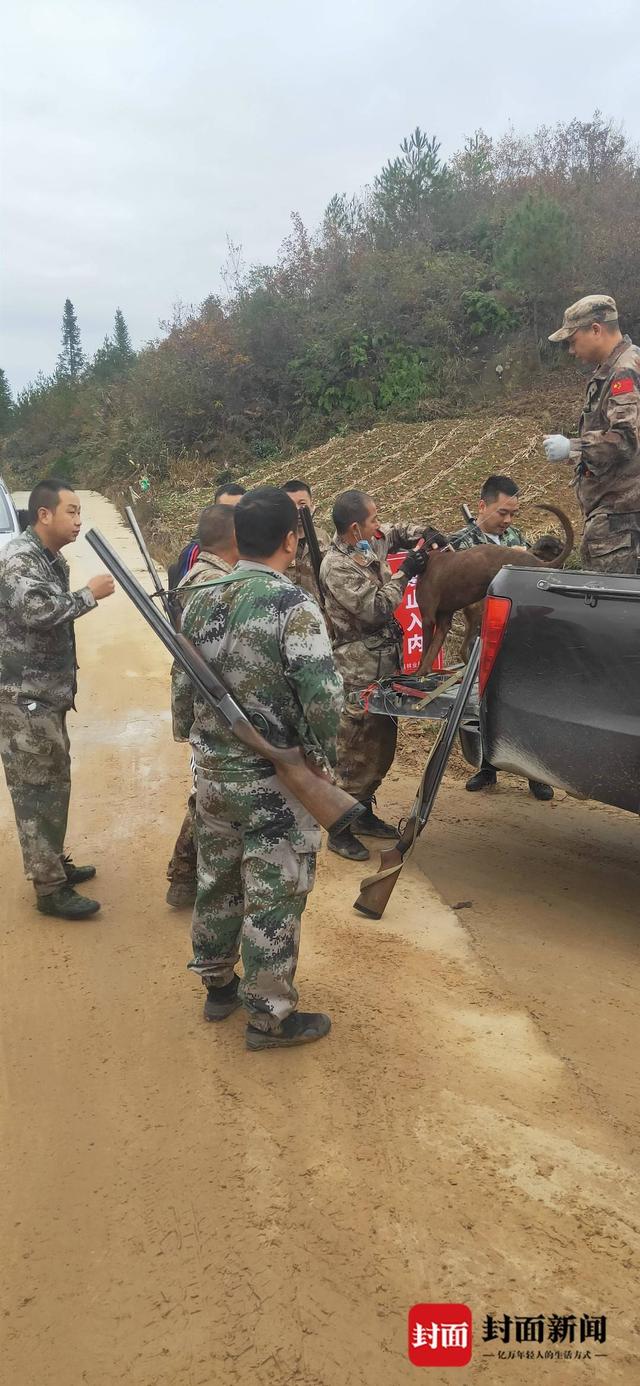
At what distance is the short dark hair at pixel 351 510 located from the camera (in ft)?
15.8

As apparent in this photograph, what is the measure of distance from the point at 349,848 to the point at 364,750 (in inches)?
20.6

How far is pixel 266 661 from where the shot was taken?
9.67ft

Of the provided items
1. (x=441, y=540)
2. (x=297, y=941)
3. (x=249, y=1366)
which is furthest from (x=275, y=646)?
(x=441, y=540)

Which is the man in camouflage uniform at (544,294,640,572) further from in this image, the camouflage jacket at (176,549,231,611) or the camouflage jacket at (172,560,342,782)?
the camouflage jacket at (172,560,342,782)

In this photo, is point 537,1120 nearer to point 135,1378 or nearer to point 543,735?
point 135,1378

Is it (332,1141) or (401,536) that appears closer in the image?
(332,1141)

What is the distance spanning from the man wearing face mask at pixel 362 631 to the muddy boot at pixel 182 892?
93 centimetres

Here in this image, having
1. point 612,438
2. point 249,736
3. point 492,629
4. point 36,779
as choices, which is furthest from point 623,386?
point 36,779

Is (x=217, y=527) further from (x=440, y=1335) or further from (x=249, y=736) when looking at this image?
(x=440, y=1335)

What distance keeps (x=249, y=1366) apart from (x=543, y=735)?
246cm

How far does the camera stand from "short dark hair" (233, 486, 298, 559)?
300 cm

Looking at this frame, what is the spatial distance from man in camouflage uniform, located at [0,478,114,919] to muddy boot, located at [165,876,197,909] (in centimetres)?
35

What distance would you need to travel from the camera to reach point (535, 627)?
384 centimetres

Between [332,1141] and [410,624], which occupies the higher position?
[410,624]
